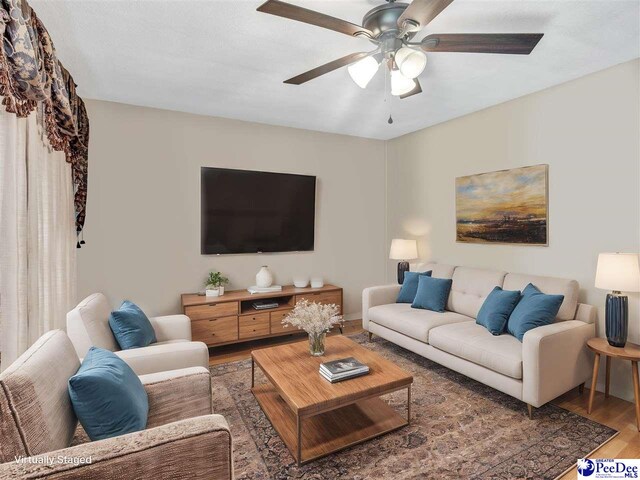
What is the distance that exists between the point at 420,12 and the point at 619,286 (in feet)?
7.58

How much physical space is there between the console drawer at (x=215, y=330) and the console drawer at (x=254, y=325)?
8 centimetres

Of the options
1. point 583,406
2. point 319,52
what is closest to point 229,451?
point 319,52

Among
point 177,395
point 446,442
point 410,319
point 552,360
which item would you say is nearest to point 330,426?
point 446,442

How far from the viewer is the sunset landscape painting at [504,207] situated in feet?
10.8

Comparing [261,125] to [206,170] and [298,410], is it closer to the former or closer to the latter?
[206,170]

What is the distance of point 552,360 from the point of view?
2.40m

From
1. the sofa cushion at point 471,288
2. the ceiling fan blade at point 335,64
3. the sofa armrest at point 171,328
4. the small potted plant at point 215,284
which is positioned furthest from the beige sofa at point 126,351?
the sofa cushion at point 471,288

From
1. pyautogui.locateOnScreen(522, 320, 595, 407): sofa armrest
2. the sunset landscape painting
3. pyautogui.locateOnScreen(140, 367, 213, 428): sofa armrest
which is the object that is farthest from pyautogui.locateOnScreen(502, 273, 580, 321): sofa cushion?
pyautogui.locateOnScreen(140, 367, 213, 428): sofa armrest

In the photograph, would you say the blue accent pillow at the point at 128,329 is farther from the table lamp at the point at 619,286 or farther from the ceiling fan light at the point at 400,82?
the table lamp at the point at 619,286

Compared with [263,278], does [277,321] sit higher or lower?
lower

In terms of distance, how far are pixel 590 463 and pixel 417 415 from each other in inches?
38.1

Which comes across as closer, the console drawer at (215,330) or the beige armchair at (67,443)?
the beige armchair at (67,443)

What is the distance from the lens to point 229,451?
124 centimetres

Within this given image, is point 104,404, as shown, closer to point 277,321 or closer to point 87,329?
point 87,329
